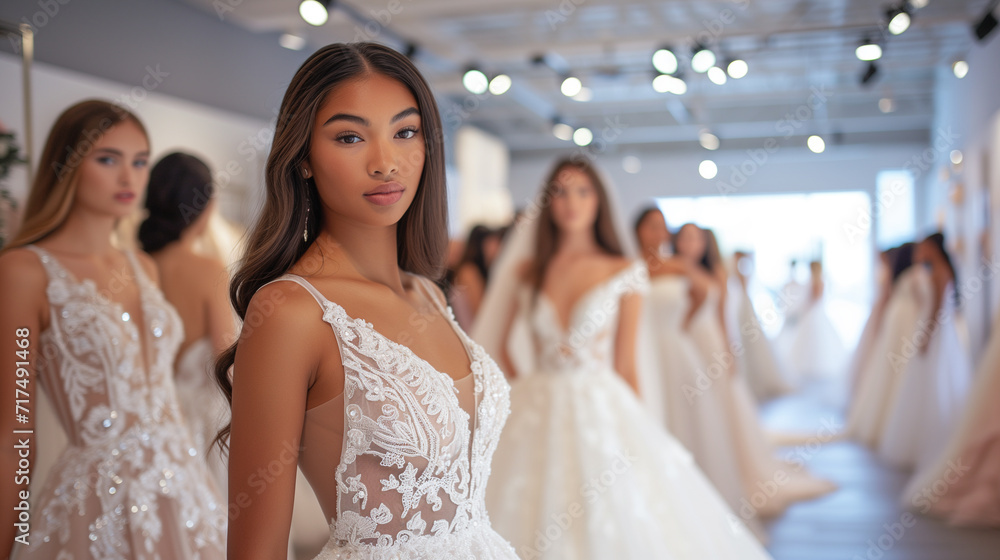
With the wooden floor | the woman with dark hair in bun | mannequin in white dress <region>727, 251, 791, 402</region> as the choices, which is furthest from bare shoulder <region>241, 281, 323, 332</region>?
mannequin in white dress <region>727, 251, 791, 402</region>

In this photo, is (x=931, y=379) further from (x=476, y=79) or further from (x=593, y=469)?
(x=593, y=469)

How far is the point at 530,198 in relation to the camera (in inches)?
592

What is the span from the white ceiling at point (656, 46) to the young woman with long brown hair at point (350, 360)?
14.2 ft

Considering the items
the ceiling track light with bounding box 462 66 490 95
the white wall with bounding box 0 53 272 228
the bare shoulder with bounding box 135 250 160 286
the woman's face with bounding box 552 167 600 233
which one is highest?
the ceiling track light with bounding box 462 66 490 95

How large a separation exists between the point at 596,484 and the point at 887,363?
5391mm

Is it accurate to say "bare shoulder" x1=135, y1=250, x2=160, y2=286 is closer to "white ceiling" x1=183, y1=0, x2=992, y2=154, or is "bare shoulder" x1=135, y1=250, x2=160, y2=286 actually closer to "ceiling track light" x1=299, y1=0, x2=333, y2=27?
"ceiling track light" x1=299, y1=0, x2=333, y2=27

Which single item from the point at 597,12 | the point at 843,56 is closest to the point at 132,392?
the point at 597,12

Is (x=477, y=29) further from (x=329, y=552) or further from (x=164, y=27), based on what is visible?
(x=329, y=552)

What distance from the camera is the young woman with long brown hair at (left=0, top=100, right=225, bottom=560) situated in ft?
6.20

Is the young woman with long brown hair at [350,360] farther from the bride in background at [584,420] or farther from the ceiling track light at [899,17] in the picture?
the ceiling track light at [899,17]

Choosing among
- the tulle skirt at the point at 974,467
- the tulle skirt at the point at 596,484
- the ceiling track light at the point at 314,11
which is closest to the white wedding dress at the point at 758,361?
the tulle skirt at the point at 974,467

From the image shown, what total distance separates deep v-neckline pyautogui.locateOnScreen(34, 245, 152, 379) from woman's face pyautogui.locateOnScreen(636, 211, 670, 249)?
4140 mm

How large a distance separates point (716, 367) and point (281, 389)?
15.7 feet

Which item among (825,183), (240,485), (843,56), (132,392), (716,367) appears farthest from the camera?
(825,183)
